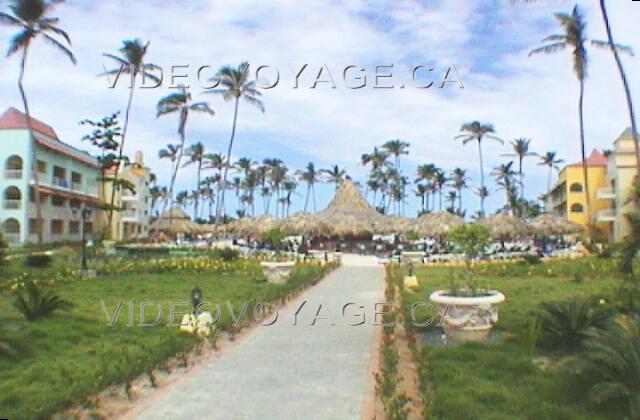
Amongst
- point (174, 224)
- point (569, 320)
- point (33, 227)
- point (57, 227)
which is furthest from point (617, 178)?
point (57, 227)

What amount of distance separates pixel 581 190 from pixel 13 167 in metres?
45.4

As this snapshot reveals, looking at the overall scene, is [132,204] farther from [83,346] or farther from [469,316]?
[469,316]

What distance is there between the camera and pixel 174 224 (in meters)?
52.4

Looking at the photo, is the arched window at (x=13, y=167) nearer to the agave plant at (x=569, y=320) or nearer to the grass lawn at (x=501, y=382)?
the grass lawn at (x=501, y=382)

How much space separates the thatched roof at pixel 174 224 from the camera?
5144cm

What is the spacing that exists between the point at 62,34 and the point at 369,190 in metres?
50.7

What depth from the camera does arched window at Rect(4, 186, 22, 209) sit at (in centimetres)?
3216

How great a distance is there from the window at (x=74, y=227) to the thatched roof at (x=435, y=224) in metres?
24.2

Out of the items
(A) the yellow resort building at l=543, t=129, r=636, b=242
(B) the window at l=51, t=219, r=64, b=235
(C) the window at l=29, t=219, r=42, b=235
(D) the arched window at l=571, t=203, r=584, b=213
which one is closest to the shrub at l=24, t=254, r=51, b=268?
(C) the window at l=29, t=219, r=42, b=235

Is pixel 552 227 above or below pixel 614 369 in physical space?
above

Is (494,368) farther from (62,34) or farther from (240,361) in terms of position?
(62,34)

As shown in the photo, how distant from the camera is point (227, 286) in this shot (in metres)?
14.8

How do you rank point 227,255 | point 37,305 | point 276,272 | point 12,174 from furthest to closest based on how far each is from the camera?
1. point 12,174
2. point 227,255
3. point 276,272
4. point 37,305

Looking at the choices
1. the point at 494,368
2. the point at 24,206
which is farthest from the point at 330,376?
the point at 24,206
